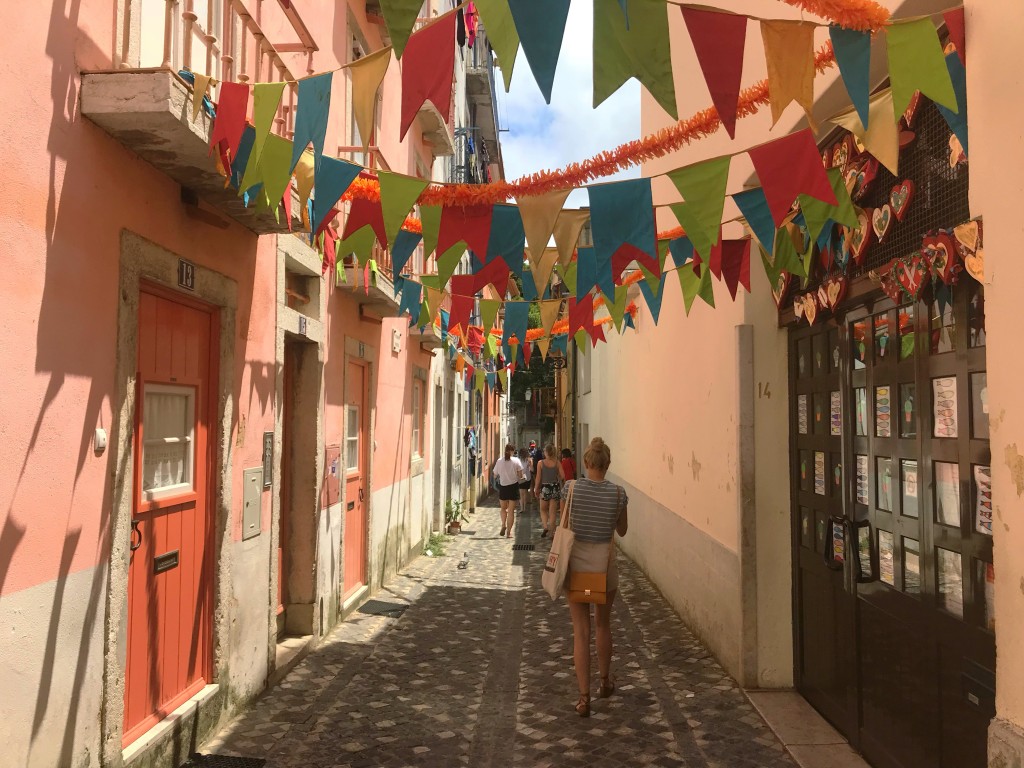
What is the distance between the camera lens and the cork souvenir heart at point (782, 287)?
5.17 m

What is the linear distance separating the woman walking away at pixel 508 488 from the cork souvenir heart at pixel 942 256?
442 inches

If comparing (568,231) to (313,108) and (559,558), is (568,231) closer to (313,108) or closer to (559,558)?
(313,108)

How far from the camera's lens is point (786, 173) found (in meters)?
3.26

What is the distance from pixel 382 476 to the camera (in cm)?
948

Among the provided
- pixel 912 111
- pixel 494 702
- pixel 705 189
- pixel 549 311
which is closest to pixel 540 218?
pixel 705 189

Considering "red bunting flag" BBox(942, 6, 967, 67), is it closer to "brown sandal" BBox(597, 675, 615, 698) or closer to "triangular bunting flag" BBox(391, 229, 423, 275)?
"triangular bunting flag" BBox(391, 229, 423, 275)

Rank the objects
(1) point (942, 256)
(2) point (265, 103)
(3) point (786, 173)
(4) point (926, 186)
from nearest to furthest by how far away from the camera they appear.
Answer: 1. (1) point (942, 256)
2. (2) point (265, 103)
3. (3) point (786, 173)
4. (4) point (926, 186)

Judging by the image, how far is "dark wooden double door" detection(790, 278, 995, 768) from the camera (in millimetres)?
2980

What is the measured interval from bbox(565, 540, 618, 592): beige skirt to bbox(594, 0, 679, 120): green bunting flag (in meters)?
3.40

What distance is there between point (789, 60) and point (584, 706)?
383cm

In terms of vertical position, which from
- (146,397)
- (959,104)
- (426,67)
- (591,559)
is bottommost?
(591,559)

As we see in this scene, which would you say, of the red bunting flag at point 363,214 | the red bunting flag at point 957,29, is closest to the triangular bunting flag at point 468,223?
the red bunting flag at point 363,214

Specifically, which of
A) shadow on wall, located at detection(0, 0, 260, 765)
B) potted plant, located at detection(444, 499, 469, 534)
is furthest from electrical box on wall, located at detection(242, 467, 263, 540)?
potted plant, located at detection(444, 499, 469, 534)

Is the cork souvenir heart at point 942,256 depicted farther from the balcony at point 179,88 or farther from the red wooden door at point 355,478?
the red wooden door at point 355,478
